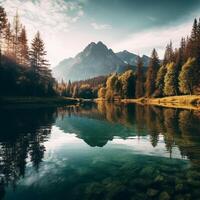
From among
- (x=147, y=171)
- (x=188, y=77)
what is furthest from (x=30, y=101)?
(x=147, y=171)

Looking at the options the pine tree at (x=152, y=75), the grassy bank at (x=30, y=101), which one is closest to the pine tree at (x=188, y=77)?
the pine tree at (x=152, y=75)

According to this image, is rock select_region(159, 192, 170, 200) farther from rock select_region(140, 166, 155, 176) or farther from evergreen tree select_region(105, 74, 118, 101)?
evergreen tree select_region(105, 74, 118, 101)

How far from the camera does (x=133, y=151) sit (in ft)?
60.1

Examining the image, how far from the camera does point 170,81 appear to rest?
302 ft

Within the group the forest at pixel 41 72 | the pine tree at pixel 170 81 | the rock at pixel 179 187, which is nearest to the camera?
the rock at pixel 179 187

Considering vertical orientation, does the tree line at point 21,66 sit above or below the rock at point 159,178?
above

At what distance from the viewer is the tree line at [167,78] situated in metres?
83.1

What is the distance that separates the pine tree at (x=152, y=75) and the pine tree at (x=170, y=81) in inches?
467

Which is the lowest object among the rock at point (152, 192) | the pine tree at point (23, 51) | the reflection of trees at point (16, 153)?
the rock at point (152, 192)

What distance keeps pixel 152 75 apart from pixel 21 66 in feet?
201

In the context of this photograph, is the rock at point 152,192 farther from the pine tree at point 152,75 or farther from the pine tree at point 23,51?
the pine tree at point 152,75

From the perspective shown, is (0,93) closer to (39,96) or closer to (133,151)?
(39,96)

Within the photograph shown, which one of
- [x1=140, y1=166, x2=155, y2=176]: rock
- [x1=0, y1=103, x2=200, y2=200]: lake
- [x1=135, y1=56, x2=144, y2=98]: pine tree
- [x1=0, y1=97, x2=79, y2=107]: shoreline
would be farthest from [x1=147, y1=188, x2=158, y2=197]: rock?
[x1=135, y1=56, x2=144, y2=98]: pine tree

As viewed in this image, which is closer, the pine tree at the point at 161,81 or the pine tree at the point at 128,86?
the pine tree at the point at 161,81
